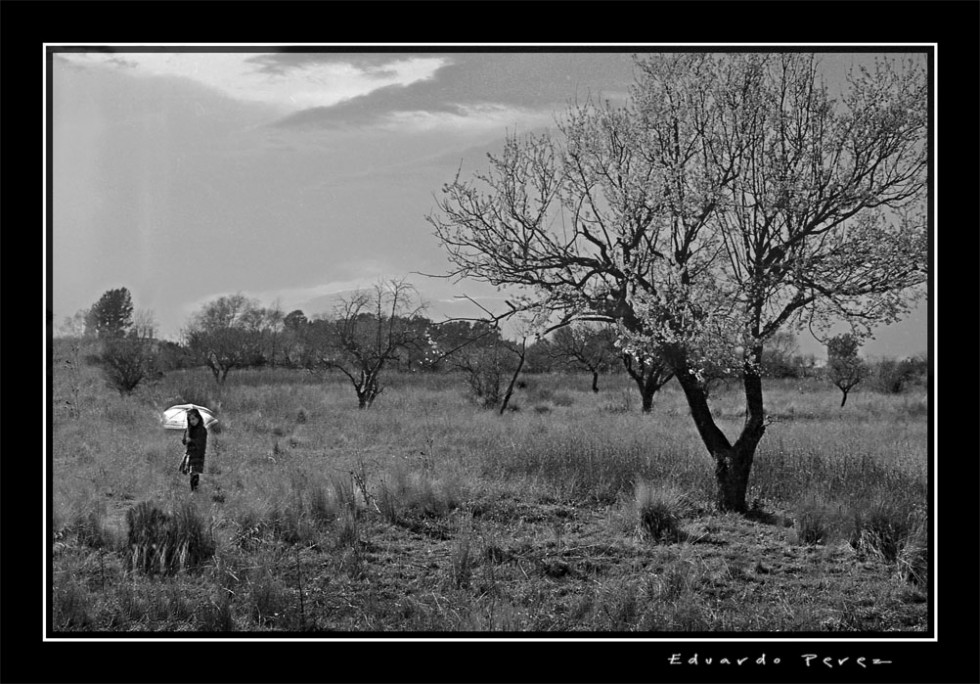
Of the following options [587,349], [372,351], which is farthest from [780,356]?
[372,351]

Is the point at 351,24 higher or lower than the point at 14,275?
higher

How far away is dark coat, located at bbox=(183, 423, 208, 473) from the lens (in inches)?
217

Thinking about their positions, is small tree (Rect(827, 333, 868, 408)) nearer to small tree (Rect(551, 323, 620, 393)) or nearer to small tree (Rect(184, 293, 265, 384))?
small tree (Rect(551, 323, 620, 393))

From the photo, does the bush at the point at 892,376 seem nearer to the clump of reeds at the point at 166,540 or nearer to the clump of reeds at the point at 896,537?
the clump of reeds at the point at 896,537

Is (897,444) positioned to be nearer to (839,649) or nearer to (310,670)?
(839,649)

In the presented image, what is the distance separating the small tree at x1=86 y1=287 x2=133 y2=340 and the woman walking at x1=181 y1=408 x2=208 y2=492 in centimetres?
123

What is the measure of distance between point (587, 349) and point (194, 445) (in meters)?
4.43

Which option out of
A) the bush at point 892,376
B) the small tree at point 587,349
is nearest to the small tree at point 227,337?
the small tree at point 587,349

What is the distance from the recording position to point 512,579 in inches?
160

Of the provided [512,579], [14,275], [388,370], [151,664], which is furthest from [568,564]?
[388,370]

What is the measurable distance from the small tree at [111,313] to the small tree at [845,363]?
182 inches

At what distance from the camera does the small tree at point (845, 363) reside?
4.97 m

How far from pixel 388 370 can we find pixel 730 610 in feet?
19.4

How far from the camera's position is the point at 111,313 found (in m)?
4.61
